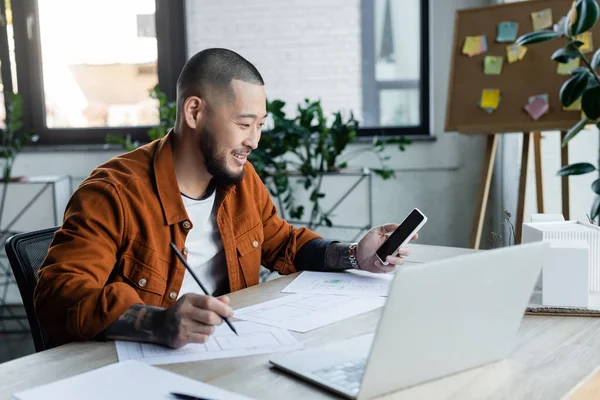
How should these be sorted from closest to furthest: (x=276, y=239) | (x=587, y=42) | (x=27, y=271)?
(x=27, y=271) < (x=276, y=239) < (x=587, y=42)

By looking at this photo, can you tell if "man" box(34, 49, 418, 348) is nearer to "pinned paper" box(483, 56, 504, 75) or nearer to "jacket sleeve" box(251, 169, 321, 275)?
"jacket sleeve" box(251, 169, 321, 275)

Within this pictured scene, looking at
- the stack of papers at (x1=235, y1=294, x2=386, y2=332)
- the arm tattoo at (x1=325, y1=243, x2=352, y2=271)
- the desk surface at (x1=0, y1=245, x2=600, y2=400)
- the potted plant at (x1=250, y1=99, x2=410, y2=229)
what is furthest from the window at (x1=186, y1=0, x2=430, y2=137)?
the desk surface at (x1=0, y1=245, x2=600, y2=400)

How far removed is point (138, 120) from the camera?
4.11m

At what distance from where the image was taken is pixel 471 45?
3.03m

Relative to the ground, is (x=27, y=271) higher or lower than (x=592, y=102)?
lower

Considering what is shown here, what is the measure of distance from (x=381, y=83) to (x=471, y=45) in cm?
90

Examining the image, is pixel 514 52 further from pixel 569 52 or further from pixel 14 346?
pixel 14 346

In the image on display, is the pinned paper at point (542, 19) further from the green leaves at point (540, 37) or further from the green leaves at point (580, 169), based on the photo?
the green leaves at point (580, 169)

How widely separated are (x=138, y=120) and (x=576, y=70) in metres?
2.60

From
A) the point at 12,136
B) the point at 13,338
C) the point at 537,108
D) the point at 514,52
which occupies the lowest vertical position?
the point at 13,338

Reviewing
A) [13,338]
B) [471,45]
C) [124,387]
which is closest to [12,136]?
[13,338]

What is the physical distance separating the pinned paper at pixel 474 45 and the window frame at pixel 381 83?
0.75m

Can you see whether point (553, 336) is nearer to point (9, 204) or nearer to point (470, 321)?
point (470, 321)

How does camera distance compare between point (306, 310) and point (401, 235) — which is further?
point (401, 235)
